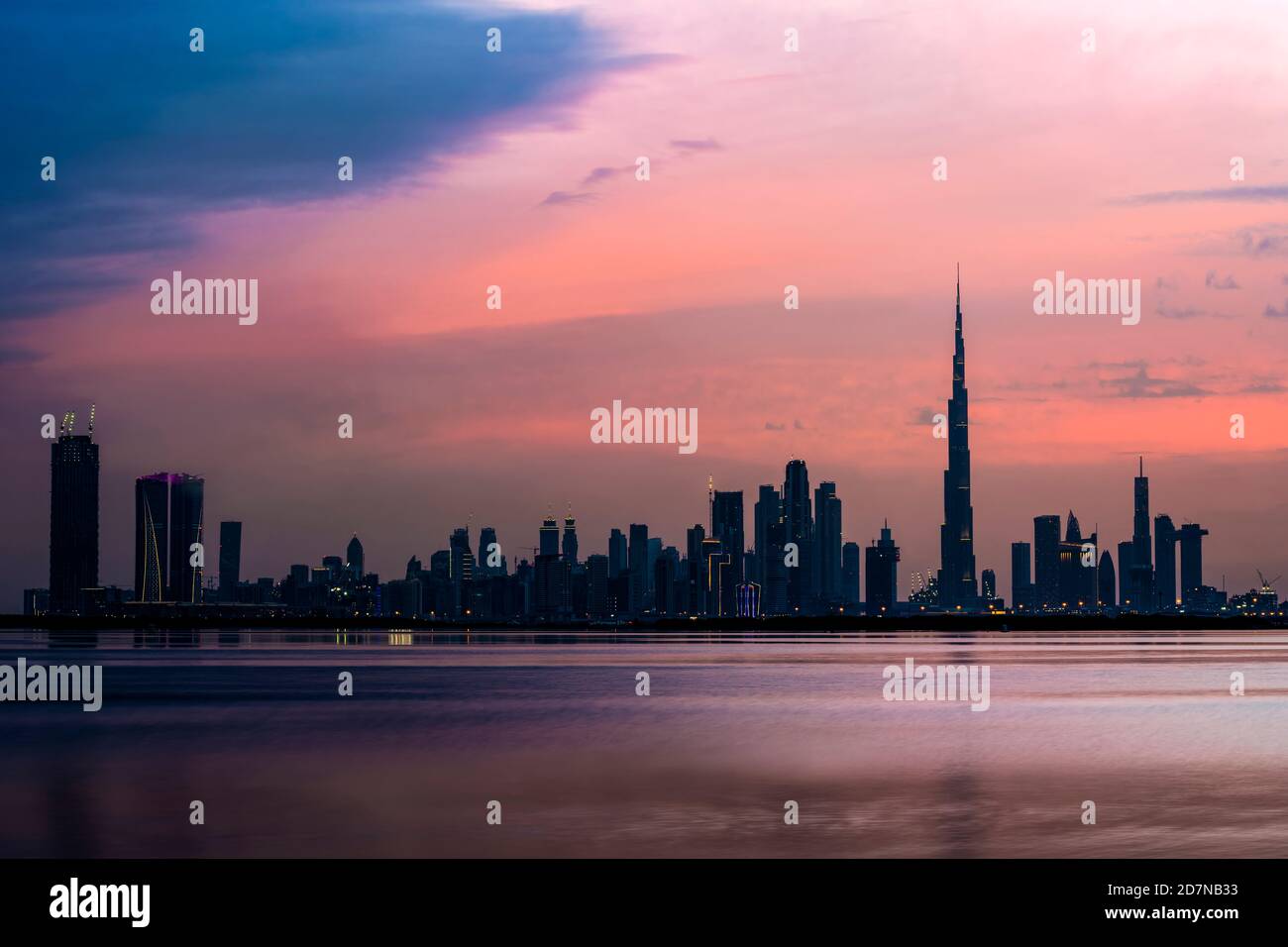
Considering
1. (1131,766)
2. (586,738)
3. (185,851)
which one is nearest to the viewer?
(185,851)

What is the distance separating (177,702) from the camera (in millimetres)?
83812

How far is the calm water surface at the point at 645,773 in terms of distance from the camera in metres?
34.6

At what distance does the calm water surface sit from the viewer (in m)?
34.6

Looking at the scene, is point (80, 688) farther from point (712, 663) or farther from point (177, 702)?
point (712, 663)

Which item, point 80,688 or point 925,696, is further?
point 80,688

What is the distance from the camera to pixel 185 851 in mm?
32688

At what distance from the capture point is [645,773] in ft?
161
